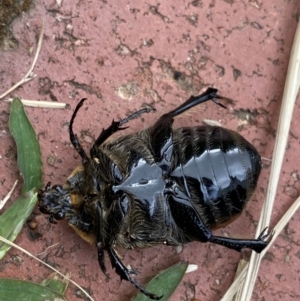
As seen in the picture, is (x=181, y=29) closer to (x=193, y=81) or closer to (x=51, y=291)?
(x=193, y=81)

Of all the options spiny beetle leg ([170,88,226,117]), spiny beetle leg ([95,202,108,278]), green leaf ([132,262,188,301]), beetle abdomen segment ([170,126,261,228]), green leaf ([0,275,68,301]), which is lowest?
green leaf ([132,262,188,301])

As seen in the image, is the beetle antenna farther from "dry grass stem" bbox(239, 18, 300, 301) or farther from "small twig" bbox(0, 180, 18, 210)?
"dry grass stem" bbox(239, 18, 300, 301)

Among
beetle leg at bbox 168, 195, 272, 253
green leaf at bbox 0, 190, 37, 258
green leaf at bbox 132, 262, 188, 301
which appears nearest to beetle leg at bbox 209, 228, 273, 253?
beetle leg at bbox 168, 195, 272, 253

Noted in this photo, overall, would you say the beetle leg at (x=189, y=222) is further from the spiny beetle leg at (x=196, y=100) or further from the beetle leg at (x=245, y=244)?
the spiny beetle leg at (x=196, y=100)

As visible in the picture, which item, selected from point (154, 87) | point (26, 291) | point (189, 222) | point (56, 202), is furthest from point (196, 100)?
point (26, 291)

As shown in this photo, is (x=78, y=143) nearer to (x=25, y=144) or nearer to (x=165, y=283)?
(x=25, y=144)

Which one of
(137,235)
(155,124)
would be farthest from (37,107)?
(137,235)
